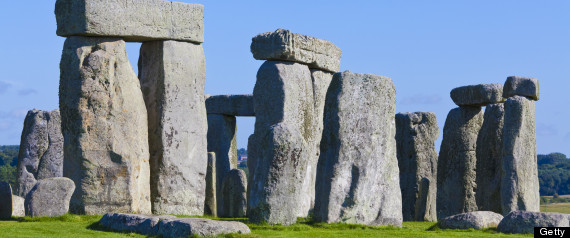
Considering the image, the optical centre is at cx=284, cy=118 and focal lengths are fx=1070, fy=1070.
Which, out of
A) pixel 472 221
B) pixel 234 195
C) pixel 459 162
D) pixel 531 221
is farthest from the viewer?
pixel 459 162

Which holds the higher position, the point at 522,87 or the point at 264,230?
the point at 522,87

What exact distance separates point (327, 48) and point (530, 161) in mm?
5642

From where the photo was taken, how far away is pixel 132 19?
68.2 ft

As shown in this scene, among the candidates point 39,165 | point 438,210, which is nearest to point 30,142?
point 39,165

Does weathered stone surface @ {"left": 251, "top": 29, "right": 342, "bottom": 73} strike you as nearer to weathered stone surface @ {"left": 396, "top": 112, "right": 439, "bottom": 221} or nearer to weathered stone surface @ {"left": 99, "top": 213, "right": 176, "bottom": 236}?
weathered stone surface @ {"left": 396, "top": 112, "right": 439, "bottom": 221}

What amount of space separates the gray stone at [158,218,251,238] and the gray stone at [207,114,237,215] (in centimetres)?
1520

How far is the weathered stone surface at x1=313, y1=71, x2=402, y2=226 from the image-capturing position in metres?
18.2

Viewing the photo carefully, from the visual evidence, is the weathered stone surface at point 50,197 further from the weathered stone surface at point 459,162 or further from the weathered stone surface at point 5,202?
the weathered stone surface at point 459,162

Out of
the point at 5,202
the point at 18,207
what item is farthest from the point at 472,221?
the point at 18,207

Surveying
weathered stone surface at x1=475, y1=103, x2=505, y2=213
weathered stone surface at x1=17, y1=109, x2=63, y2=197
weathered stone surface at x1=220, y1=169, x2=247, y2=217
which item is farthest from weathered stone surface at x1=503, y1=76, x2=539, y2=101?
weathered stone surface at x1=17, y1=109, x2=63, y2=197

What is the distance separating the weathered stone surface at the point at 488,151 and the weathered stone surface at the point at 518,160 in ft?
6.77

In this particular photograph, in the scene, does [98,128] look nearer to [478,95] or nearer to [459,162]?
[478,95]

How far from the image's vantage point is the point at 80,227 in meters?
17.4

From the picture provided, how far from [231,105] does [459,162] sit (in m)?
8.47
